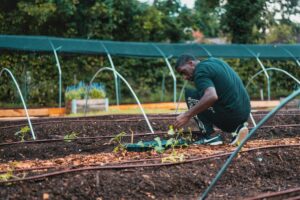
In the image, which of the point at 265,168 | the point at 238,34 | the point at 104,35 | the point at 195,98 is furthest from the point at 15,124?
the point at 238,34

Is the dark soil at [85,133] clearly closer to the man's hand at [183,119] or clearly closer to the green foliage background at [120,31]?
the man's hand at [183,119]

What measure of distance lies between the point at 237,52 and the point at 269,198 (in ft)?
44.1

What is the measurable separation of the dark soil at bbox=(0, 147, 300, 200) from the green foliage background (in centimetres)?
1136

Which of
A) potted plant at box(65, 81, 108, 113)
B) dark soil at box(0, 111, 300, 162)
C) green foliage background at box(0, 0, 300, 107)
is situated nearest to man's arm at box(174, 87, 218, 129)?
dark soil at box(0, 111, 300, 162)

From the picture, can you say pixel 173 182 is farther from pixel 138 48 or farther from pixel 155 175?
pixel 138 48

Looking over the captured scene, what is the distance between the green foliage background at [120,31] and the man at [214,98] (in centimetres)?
1014

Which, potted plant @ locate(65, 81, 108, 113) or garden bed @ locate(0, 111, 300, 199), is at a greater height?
garden bed @ locate(0, 111, 300, 199)

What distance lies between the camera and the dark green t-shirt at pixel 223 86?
16.8 feet

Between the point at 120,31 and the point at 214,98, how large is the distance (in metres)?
15.7

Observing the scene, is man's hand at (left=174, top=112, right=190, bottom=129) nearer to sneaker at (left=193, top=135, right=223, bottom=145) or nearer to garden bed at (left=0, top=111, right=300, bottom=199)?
garden bed at (left=0, top=111, right=300, bottom=199)

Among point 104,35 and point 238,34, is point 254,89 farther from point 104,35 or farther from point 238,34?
point 104,35

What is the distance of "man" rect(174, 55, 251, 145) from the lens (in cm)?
507

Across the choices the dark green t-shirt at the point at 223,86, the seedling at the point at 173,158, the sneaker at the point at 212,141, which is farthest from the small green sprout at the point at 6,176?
the sneaker at the point at 212,141

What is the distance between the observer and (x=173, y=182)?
4027 millimetres
